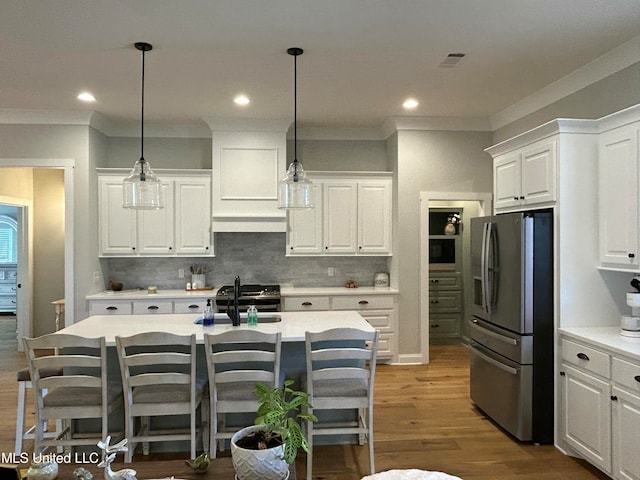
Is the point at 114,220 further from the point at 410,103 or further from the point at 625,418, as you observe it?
the point at 625,418

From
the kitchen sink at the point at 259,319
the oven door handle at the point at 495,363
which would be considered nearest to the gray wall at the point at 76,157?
the kitchen sink at the point at 259,319

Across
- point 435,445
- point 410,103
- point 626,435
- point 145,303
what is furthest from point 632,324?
point 145,303

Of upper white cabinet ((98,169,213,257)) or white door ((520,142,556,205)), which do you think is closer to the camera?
white door ((520,142,556,205))

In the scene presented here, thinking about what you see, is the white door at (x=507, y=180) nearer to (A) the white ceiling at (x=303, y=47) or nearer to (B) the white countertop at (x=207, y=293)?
(A) the white ceiling at (x=303, y=47)

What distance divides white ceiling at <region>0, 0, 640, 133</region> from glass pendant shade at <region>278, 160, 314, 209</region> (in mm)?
950

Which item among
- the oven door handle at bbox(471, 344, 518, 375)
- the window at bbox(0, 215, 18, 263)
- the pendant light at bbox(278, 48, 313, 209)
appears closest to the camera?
the pendant light at bbox(278, 48, 313, 209)

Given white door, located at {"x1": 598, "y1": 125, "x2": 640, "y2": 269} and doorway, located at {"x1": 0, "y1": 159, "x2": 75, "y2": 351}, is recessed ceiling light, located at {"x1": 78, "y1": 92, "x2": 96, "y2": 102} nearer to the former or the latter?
doorway, located at {"x1": 0, "y1": 159, "x2": 75, "y2": 351}

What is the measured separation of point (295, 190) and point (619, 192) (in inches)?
87.1

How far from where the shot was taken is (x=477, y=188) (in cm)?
545

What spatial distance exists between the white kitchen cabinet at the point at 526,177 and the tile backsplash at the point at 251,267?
223 cm

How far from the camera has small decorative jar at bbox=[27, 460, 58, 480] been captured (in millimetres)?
1480

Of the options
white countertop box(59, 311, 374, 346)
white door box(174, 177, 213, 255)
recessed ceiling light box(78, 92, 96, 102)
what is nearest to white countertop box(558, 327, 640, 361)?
white countertop box(59, 311, 374, 346)

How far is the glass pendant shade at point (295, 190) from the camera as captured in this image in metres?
3.27

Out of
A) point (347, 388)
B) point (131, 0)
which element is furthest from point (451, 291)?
point (131, 0)
